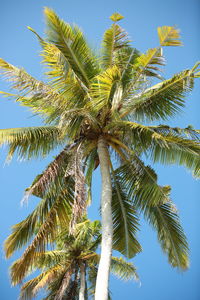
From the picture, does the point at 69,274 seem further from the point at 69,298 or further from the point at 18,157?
the point at 18,157

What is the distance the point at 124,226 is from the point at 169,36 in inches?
213

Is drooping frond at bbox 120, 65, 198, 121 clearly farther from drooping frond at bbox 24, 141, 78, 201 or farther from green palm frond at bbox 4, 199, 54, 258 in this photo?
green palm frond at bbox 4, 199, 54, 258

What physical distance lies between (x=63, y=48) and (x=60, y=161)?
10.5 feet

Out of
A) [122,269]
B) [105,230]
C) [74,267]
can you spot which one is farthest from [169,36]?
[74,267]

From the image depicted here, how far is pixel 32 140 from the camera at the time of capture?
400 inches

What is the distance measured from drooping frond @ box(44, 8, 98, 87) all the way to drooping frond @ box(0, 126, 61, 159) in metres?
1.81

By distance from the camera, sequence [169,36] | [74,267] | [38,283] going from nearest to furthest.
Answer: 1. [169,36]
2. [38,283]
3. [74,267]

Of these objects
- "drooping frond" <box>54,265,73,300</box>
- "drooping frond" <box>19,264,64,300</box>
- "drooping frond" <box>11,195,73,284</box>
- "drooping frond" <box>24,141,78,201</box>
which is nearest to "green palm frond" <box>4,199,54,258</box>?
"drooping frond" <box>11,195,73,284</box>

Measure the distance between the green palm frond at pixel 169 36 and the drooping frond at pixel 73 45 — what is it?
7.69 feet

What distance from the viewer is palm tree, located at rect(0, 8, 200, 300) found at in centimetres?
913

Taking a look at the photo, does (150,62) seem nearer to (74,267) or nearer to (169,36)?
(169,36)

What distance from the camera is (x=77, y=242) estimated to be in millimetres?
16625

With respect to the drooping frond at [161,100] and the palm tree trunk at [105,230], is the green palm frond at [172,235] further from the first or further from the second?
→ the drooping frond at [161,100]

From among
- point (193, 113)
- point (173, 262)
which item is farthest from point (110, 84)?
point (193, 113)
